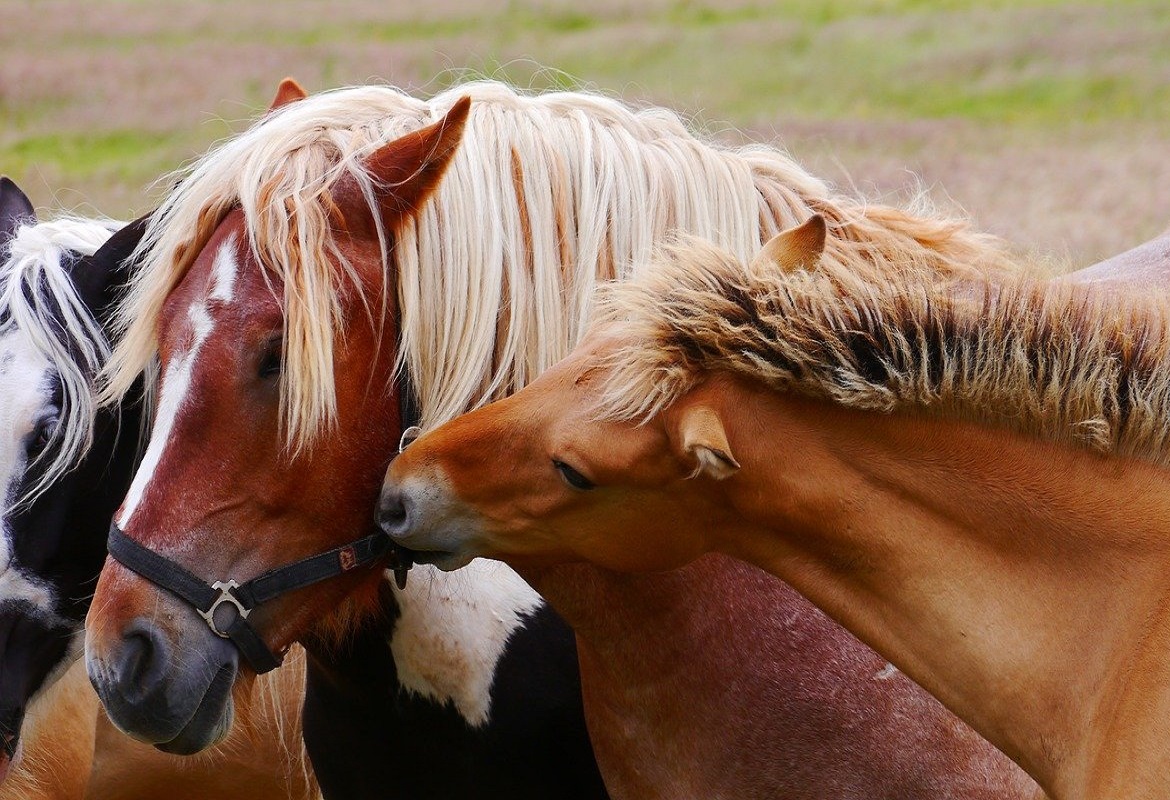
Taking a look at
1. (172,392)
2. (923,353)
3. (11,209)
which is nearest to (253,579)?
(172,392)

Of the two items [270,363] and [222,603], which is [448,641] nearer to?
[222,603]

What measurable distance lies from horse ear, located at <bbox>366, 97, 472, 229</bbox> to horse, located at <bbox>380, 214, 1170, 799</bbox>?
55cm

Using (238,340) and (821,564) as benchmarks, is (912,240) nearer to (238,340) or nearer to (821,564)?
(821,564)

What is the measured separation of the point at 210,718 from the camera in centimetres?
275

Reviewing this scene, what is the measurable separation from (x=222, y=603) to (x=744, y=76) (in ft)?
53.1

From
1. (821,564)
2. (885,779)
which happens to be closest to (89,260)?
(821,564)

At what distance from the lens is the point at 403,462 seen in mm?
2695

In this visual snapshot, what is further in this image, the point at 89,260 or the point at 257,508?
the point at 89,260

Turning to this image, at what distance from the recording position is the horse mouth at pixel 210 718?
2732mm

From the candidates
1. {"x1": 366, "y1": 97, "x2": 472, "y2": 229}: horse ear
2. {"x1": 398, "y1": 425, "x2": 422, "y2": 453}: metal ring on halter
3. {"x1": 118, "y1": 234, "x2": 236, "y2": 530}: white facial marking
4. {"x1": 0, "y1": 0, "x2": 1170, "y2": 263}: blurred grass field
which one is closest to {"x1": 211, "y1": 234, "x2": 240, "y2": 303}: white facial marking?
{"x1": 118, "y1": 234, "x2": 236, "y2": 530}: white facial marking

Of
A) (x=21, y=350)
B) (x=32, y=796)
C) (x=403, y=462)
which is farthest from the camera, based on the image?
(x=32, y=796)

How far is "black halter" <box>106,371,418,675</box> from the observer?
8.74ft

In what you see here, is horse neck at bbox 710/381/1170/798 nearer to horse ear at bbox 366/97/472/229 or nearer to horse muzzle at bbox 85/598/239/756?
horse ear at bbox 366/97/472/229

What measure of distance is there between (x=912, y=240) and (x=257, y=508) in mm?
1523
